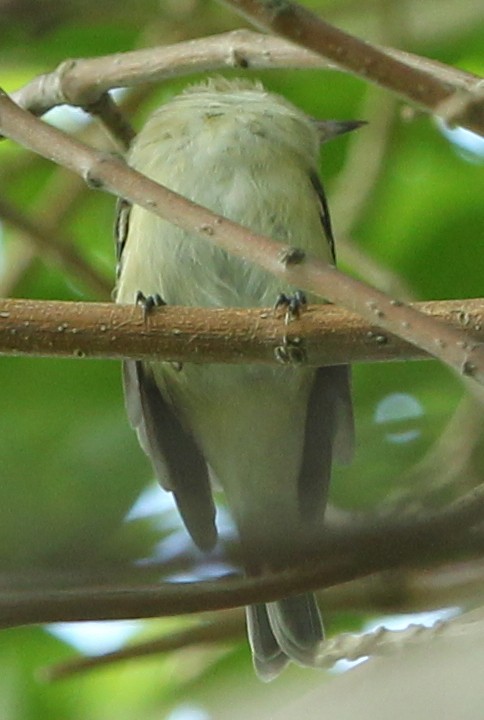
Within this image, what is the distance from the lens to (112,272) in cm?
295

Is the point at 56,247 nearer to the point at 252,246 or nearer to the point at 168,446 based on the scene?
the point at 168,446

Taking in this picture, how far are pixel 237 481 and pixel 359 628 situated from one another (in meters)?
0.58

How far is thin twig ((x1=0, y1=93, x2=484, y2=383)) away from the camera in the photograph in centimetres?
103

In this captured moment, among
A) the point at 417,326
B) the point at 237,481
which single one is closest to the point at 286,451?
the point at 237,481

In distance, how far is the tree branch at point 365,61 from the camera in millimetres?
978

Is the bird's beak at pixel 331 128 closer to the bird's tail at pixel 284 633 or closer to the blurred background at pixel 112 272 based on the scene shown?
the blurred background at pixel 112 272

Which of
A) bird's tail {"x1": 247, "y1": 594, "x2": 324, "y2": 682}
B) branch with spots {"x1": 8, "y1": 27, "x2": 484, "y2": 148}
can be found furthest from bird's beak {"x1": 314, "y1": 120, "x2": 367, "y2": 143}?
bird's tail {"x1": 247, "y1": 594, "x2": 324, "y2": 682}

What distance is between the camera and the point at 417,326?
3.45 feet

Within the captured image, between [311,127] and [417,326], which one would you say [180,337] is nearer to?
[417,326]

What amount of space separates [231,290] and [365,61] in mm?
1391

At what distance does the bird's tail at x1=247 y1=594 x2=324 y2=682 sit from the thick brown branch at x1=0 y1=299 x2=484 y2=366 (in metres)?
0.70

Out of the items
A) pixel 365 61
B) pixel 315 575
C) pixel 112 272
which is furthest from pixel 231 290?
pixel 315 575

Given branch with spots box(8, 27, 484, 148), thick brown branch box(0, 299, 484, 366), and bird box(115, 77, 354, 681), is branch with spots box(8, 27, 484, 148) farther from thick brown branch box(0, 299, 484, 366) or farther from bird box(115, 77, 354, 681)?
thick brown branch box(0, 299, 484, 366)

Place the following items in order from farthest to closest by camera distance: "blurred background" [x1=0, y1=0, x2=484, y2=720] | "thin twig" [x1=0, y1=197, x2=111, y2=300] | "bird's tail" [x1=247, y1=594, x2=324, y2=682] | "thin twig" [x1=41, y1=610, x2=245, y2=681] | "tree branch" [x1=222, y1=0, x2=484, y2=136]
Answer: "thin twig" [x1=0, y1=197, x2=111, y2=300] < "bird's tail" [x1=247, y1=594, x2=324, y2=682] < "blurred background" [x1=0, y1=0, x2=484, y2=720] < "thin twig" [x1=41, y1=610, x2=245, y2=681] < "tree branch" [x1=222, y1=0, x2=484, y2=136]
